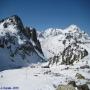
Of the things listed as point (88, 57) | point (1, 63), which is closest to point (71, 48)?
point (88, 57)

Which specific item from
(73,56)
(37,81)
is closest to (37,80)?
(37,81)

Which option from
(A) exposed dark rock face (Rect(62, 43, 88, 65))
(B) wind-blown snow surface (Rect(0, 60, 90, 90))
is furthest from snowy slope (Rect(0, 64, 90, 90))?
(A) exposed dark rock face (Rect(62, 43, 88, 65))

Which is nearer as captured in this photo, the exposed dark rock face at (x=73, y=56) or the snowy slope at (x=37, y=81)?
the snowy slope at (x=37, y=81)

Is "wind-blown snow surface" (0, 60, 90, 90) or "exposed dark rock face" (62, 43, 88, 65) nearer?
"wind-blown snow surface" (0, 60, 90, 90)

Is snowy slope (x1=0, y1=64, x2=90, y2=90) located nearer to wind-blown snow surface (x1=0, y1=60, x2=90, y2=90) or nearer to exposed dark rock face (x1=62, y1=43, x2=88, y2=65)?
wind-blown snow surface (x1=0, y1=60, x2=90, y2=90)

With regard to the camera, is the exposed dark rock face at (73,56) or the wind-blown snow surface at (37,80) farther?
the exposed dark rock face at (73,56)

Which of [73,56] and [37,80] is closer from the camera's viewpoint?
[37,80]

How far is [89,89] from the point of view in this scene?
5272cm

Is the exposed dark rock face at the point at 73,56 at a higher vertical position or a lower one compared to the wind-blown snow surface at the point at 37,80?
higher

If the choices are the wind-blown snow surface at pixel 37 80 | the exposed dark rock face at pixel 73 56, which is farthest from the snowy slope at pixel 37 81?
the exposed dark rock face at pixel 73 56

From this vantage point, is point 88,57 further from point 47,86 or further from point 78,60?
point 47,86

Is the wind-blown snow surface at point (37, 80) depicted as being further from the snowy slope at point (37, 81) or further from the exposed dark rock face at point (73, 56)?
the exposed dark rock face at point (73, 56)

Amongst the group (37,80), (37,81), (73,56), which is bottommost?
(37,81)

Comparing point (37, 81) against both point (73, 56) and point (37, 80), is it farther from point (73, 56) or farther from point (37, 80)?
point (73, 56)
